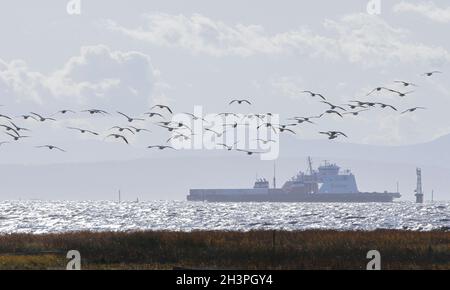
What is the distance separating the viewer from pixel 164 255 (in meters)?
48.0

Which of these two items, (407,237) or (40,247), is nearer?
(40,247)

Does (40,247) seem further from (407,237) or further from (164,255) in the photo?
(407,237)

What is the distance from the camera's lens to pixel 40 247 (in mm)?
51188

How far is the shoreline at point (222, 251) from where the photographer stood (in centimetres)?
4353

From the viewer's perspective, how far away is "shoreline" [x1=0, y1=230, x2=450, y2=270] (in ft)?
143

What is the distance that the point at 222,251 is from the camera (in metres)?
48.7
